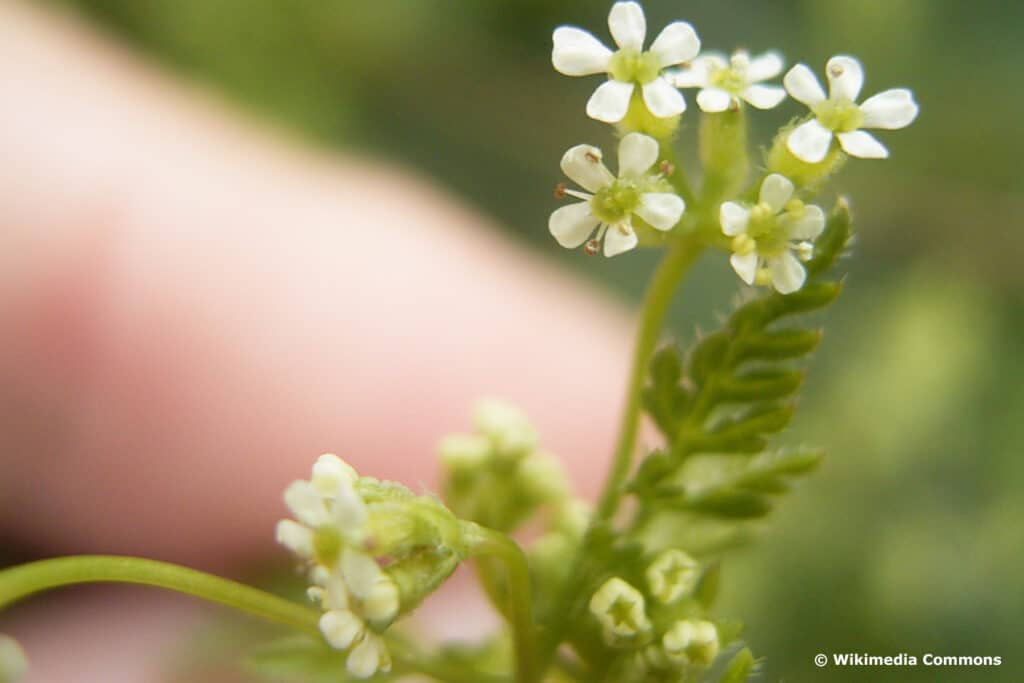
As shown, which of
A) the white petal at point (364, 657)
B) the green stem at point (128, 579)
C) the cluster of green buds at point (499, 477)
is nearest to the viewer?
the green stem at point (128, 579)

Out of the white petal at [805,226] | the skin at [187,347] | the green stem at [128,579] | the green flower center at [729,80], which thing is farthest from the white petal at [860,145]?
the skin at [187,347]

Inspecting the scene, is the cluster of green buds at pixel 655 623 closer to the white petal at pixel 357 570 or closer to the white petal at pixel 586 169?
the white petal at pixel 357 570

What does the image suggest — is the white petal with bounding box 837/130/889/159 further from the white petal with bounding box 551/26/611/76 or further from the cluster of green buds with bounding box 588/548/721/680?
the cluster of green buds with bounding box 588/548/721/680

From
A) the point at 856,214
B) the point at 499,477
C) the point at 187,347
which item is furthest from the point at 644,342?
the point at 856,214

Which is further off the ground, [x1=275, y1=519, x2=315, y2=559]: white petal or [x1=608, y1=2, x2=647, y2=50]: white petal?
[x1=608, y1=2, x2=647, y2=50]: white petal

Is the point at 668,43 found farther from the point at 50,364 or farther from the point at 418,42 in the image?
the point at 418,42

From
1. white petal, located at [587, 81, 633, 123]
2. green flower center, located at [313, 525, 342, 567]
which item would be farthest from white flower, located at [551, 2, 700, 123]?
green flower center, located at [313, 525, 342, 567]

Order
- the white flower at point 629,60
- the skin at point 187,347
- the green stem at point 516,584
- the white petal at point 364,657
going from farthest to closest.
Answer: the skin at point 187,347, the white flower at point 629,60, the green stem at point 516,584, the white petal at point 364,657
